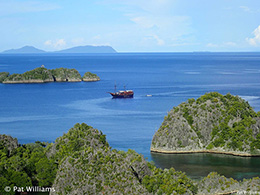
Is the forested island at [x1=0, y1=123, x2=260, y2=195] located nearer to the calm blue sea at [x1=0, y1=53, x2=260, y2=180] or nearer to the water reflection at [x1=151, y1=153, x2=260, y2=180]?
the water reflection at [x1=151, y1=153, x2=260, y2=180]

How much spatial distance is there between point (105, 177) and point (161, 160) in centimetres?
2346

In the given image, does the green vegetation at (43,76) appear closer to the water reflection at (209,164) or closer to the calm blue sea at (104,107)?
the calm blue sea at (104,107)

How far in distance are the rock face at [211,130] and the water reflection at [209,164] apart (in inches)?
65.8

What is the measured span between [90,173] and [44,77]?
15516cm

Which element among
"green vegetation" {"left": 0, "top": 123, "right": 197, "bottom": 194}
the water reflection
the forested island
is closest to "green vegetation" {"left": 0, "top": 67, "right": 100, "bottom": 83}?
the water reflection

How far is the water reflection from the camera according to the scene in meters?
57.0

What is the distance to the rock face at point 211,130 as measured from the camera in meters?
66.2

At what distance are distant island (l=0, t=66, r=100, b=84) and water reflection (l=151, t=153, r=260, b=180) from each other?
427 ft

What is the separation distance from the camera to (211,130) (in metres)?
68.8

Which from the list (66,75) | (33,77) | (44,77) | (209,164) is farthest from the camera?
(66,75)

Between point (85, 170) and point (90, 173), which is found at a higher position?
point (85, 170)

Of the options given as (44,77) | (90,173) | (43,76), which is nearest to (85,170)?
(90,173)

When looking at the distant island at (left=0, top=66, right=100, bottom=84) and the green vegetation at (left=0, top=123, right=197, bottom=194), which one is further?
the distant island at (left=0, top=66, right=100, bottom=84)

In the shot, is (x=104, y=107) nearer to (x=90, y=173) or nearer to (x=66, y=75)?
(x=90, y=173)
